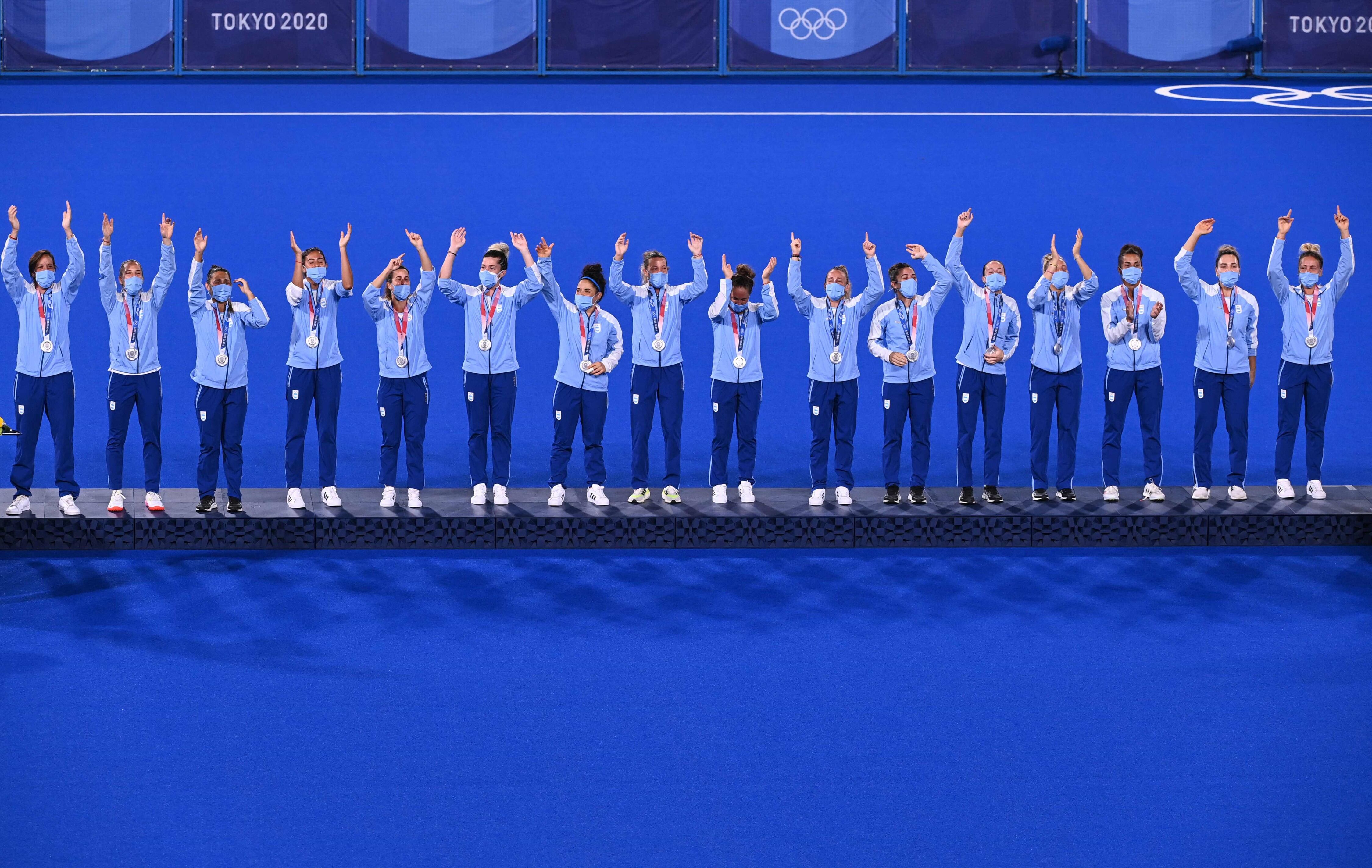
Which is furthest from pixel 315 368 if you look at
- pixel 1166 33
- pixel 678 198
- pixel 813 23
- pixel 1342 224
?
pixel 1166 33

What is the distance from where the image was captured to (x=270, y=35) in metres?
23.8

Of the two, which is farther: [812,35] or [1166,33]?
[812,35]

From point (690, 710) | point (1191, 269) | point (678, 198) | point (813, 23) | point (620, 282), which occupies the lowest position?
point (690, 710)

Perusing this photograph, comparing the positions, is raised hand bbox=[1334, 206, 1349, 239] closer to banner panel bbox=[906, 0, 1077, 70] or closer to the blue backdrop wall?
the blue backdrop wall

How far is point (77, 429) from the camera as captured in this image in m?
14.7

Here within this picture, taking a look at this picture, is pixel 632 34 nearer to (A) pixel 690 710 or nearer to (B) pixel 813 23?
(B) pixel 813 23

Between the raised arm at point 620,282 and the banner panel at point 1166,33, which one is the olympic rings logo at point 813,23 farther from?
the raised arm at point 620,282

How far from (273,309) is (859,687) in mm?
9501

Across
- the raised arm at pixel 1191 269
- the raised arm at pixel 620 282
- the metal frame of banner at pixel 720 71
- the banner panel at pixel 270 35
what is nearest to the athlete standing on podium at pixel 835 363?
the raised arm at pixel 620 282

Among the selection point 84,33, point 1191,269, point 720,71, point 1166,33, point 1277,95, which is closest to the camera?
point 1191,269

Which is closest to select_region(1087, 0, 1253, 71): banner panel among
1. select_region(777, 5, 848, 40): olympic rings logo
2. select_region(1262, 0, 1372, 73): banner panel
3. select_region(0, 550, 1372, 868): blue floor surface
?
select_region(1262, 0, 1372, 73): banner panel

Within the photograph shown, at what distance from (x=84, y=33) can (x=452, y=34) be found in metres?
5.16

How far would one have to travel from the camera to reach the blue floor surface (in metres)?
7.93

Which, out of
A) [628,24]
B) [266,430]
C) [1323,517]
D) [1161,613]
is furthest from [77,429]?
[628,24]
